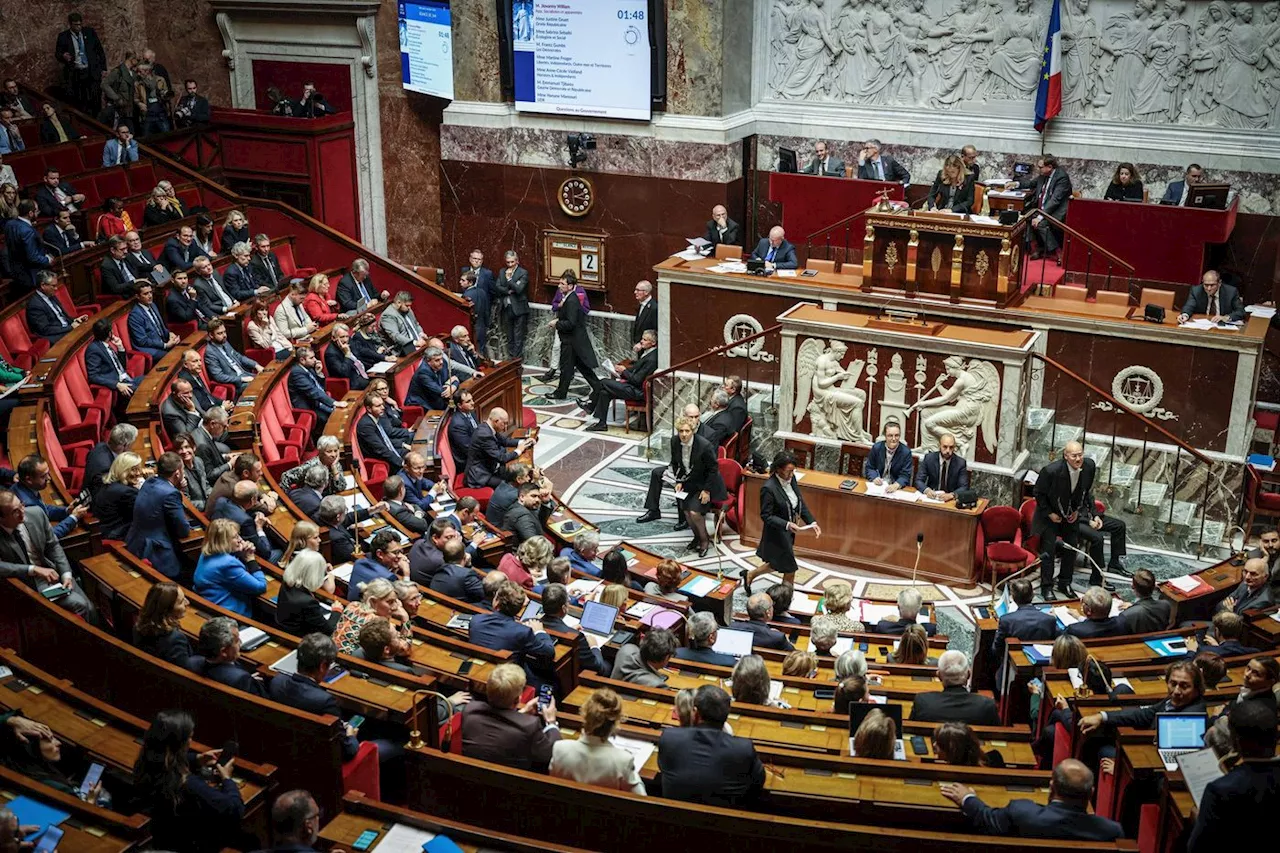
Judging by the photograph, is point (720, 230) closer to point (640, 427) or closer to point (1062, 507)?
point (640, 427)

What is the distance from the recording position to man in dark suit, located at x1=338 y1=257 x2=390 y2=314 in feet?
41.7

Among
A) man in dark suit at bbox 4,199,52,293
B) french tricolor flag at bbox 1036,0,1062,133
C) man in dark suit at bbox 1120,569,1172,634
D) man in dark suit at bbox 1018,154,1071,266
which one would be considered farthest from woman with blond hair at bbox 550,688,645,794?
french tricolor flag at bbox 1036,0,1062,133

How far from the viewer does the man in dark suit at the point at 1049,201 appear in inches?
503

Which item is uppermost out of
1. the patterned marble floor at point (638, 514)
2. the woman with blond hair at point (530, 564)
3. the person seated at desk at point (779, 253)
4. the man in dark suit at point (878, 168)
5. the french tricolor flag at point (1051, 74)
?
the french tricolor flag at point (1051, 74)

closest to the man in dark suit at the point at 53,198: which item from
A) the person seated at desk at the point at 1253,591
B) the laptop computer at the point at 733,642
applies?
the laptop computer at the point at 733,642

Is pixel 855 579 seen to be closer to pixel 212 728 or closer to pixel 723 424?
pixel 723 424

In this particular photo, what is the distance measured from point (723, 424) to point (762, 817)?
6.47 meters

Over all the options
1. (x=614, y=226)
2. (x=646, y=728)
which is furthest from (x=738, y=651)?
(x=614, y=226)

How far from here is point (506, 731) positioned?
207 inches

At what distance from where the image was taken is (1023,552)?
9688 millimetres

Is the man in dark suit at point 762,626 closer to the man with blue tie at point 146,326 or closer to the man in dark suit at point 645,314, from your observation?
the man with blue tie at point 146,326

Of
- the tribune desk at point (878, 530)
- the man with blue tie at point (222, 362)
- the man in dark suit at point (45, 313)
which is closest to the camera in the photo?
the tribune desk at point (878, 530)

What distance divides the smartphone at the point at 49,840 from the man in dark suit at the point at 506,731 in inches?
61.8

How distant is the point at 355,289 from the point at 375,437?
3.23m
